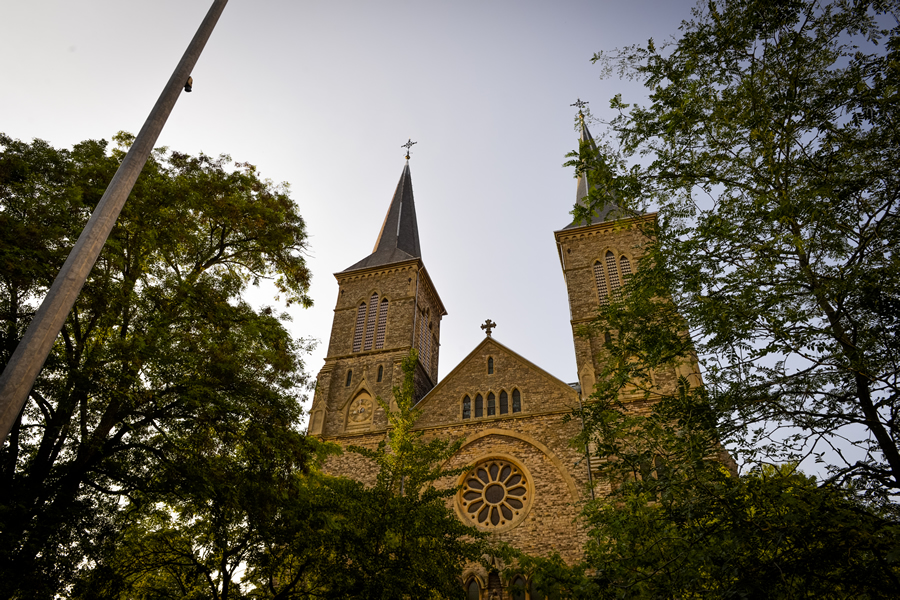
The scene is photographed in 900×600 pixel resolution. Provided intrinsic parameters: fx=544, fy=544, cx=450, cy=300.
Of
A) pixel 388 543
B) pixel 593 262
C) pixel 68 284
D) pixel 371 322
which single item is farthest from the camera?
pixel 371 322

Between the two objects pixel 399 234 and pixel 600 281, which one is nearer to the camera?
pixel 600 281

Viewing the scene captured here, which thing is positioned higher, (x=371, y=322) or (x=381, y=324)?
(x=371, y=322)

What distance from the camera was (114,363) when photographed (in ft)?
23.8

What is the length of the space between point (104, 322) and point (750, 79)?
8.83m

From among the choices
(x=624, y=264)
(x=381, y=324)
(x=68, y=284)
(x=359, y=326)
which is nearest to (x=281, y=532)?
(x=68, y=284)

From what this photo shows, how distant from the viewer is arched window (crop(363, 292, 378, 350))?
25.5 metres

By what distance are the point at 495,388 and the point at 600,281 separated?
7.75 m

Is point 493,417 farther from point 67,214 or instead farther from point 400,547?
point 67,214

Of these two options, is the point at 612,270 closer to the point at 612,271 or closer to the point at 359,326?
the point at 612,271

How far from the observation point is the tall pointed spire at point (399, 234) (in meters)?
29.5

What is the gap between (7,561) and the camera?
221 inches

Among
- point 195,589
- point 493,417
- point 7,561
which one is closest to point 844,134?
point 7,561

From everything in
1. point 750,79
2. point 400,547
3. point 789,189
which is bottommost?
point 400,547

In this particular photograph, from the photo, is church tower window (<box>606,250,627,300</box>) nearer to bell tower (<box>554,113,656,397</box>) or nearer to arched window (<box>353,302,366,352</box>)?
bell tower (<box>554,113,656,397</box>)
